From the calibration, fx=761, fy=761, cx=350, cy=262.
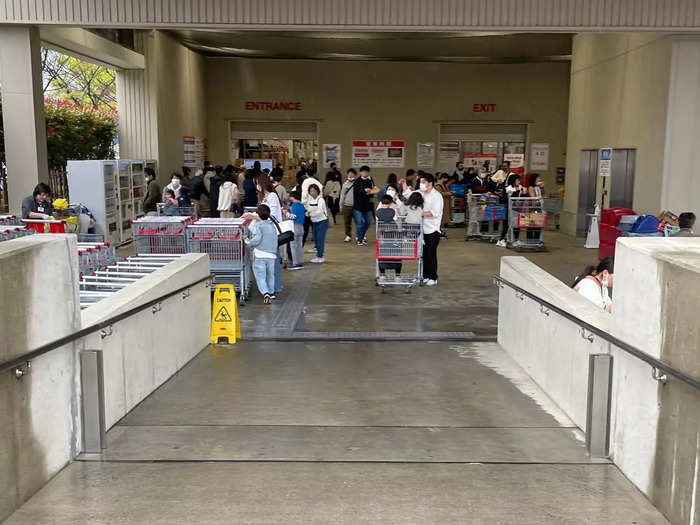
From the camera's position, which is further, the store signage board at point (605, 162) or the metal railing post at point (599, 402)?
the store signage board at point (605, 162)

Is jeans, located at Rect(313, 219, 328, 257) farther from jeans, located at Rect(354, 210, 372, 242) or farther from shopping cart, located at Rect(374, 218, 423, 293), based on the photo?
shopping cart, located at Rect(374, 218, 423, 293)

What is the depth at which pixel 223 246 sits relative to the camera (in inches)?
413

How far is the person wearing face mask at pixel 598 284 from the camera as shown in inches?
257

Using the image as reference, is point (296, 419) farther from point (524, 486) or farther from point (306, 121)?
point (306, 121)

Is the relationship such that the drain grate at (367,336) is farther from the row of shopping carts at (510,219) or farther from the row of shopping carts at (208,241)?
the row of shopping carts at (510,219)

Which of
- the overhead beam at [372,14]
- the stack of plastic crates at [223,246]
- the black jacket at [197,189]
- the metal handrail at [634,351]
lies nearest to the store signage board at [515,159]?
the black jacket at [197,189]

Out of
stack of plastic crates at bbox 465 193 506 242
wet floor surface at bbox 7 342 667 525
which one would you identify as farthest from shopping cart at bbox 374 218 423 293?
stack of plastic crates at bbox 465 193 506 242

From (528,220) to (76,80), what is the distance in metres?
22.1

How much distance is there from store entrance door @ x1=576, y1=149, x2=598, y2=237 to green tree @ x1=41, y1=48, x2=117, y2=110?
754 inches

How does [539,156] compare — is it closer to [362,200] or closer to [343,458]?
[362,200]

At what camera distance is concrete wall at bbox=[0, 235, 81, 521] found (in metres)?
3.87

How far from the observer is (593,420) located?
480cm

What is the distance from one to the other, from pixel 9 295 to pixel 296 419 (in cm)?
247

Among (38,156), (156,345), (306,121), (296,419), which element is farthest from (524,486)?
(306,121)
